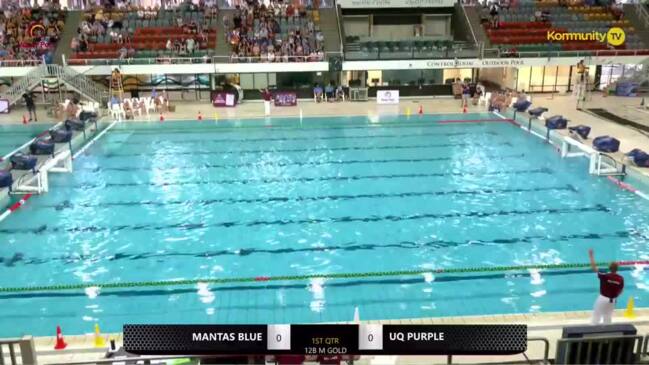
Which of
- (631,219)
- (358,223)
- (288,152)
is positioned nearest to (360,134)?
(288,152)

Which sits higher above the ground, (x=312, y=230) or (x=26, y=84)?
(x=26, y=84)

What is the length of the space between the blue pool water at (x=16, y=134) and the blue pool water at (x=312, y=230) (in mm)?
2443

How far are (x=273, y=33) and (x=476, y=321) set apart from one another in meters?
21.8

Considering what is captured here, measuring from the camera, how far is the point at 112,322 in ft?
23.7

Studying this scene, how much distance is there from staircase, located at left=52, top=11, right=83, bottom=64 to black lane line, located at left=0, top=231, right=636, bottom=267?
17.8 meters

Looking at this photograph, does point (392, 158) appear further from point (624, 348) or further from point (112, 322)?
point (624, 348)

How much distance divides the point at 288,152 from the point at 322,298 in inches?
326

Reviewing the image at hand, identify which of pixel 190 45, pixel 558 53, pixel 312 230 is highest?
pixel 190 45

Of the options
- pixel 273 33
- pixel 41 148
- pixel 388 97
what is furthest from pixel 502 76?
pixel 41 148

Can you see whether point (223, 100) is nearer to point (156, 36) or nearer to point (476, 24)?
point (156, 36)

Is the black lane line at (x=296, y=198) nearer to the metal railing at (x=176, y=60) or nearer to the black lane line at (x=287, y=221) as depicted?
the black lane line at (x=287, y=221)

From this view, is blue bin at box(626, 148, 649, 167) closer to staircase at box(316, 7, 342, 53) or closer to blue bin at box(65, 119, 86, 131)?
staircase at box(316, 7, 342, 53)

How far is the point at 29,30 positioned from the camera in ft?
85.5

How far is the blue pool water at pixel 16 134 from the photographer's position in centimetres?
1644
